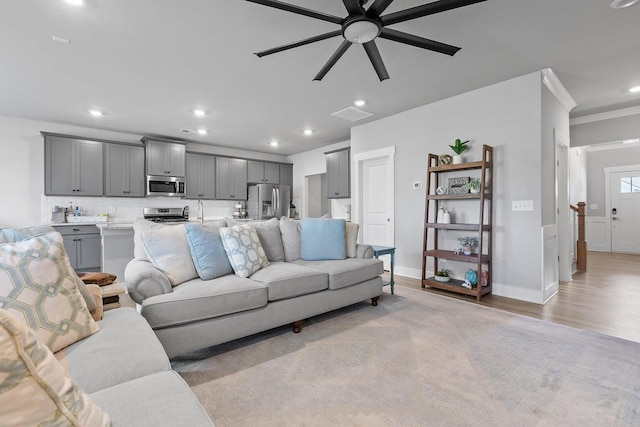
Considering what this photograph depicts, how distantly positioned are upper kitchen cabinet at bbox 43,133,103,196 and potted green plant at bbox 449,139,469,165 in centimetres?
580

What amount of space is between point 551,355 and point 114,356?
9.01 ft

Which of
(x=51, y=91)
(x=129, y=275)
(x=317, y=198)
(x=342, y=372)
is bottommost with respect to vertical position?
(x=342, y=372)

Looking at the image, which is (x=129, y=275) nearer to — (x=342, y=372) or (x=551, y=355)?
(x=342, y=372)

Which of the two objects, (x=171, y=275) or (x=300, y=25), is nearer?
(x=171, y=275)

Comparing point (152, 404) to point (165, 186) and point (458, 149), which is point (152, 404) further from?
point (165, 186)

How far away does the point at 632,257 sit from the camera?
633 centimetres

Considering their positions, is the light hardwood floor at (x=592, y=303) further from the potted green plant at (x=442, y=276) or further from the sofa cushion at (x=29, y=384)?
the sofa cushion at (x=29, y=384)

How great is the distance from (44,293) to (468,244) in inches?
156

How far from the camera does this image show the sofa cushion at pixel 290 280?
2.41 metres

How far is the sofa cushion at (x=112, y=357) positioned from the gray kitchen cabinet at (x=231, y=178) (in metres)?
5.39

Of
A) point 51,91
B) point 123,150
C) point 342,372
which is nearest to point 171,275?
point 342,372

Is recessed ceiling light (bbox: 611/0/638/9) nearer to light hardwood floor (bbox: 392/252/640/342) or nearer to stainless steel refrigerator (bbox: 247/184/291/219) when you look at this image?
light hardwood floor (bbox: 392/252/640/342)

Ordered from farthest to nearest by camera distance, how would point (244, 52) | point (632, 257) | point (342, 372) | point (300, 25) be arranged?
point (632, 257) < point (244, 52) < point (300, 25) < point (342, 372)

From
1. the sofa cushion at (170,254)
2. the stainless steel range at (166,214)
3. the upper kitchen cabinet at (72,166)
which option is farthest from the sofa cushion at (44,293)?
the stainless steel range at (166,214)
